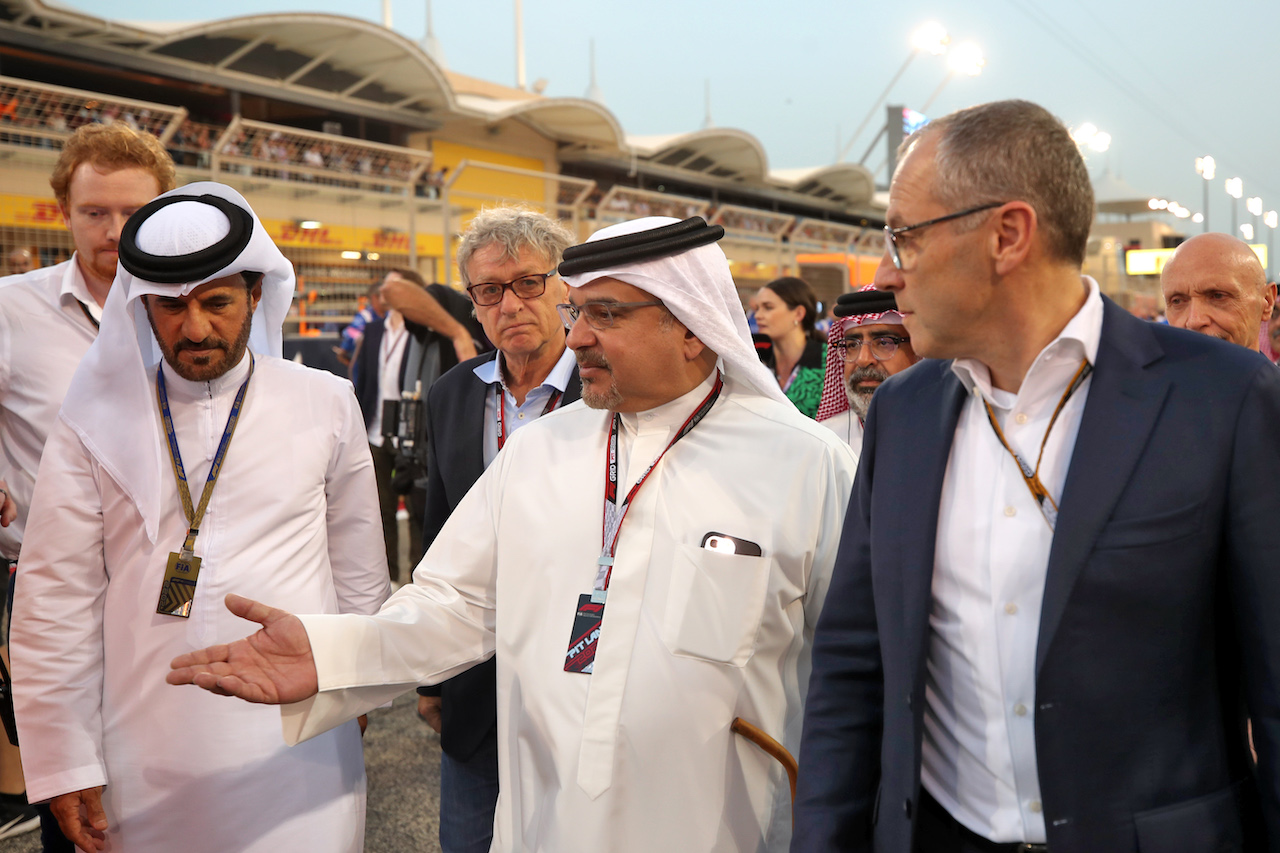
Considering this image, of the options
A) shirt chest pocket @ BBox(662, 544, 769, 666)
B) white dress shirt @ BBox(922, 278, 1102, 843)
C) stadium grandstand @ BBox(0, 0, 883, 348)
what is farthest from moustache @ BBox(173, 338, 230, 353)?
stadium grandstand @ BBox(0, 0, 883, 348)

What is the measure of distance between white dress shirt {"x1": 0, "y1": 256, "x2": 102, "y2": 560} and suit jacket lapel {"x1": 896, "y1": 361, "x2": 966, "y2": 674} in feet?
7.75

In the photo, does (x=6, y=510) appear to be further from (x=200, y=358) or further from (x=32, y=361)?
(x=200, y=358)

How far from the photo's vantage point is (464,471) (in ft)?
9.55

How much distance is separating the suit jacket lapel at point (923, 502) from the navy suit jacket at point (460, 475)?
51.9 inches

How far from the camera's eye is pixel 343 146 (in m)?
14.0

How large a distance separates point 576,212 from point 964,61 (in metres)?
18.1

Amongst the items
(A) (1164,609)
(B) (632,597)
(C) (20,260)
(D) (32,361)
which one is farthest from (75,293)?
(C) (20,260)

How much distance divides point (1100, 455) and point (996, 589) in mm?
266

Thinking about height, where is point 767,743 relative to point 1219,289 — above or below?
below

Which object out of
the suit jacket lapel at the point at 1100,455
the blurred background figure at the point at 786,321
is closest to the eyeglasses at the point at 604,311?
the suit jacket lapel at the point at 1100,455

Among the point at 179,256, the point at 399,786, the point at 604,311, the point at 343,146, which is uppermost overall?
the point at 343,146

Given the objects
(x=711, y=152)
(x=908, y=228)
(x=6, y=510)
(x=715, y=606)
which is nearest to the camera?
(x=908, y=228)

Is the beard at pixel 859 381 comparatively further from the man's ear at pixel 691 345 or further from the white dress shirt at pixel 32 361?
the white dress shirt at pixel 32 361

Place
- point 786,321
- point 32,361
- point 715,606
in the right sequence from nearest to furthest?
point 715,606
point 32,361
point 786,321
